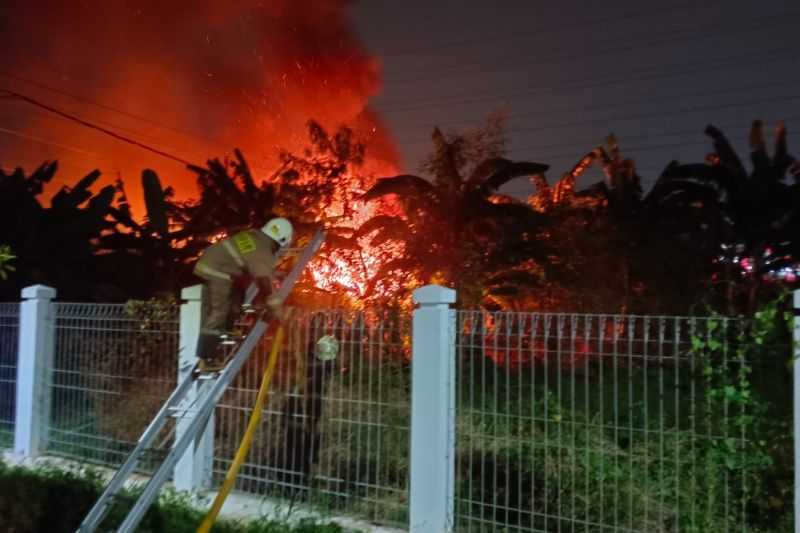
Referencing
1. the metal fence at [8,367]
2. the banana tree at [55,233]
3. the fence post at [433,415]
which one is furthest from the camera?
the banana tree at [55,233]

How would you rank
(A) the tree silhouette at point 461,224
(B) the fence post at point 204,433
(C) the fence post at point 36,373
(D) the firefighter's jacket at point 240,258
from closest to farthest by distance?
(D) the firefighter's jacket at point 240,258
(B) the fence post at point 204,433
(C) the fence post at point 36,373
(A) the tree silhouette at point 461,224

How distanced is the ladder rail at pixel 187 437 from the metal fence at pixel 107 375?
2309 millimetres

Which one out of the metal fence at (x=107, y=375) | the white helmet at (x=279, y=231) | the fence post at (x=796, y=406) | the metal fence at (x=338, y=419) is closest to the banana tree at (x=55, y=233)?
the metal fence at (x=107, y=375)

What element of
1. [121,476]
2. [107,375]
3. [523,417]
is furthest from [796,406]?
[107,375]

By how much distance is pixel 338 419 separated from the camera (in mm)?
6121

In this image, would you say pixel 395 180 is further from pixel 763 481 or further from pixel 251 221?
pixel 763 481

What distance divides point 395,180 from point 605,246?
3.93m

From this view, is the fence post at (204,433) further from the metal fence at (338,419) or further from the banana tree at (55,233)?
the banana tree at (55,233)

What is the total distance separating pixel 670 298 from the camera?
45.5 feet

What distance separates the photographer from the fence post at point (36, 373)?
8.19 m

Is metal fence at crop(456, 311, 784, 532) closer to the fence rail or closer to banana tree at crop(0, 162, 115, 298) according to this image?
the fence rail

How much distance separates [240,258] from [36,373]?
433 cm

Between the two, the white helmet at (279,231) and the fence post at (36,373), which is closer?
the white helmet at (279,231)

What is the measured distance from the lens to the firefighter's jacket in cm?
505
